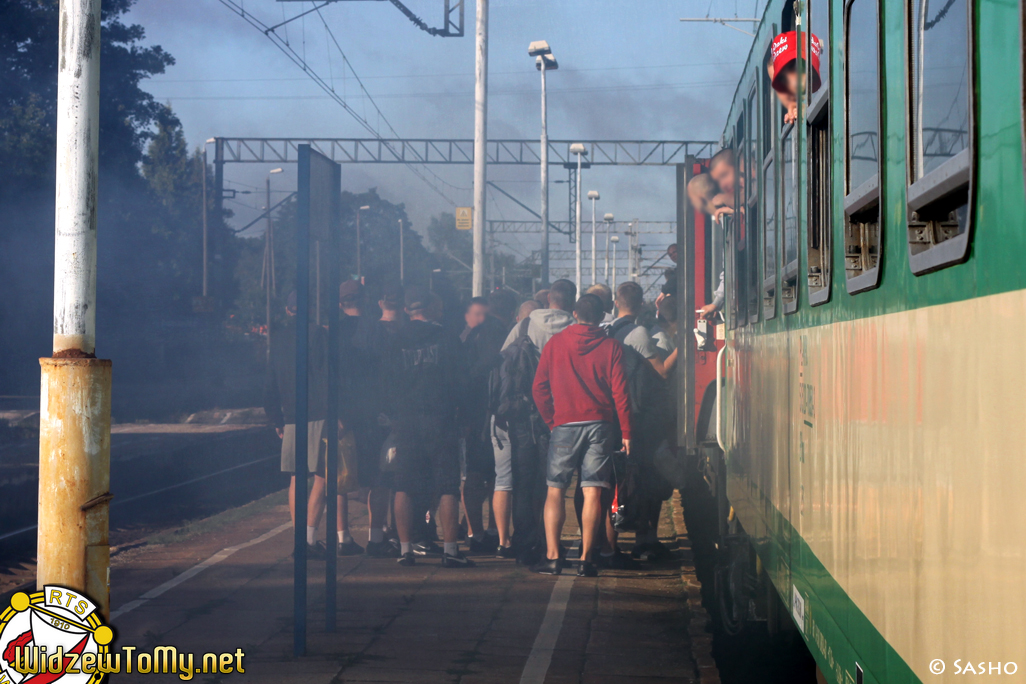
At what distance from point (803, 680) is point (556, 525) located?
2.33 metres

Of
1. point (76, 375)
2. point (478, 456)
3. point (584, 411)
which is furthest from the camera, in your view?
point (478, 456)

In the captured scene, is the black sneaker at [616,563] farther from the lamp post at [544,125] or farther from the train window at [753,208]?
the lamp post at [544,125]

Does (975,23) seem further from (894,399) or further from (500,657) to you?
(500,657)

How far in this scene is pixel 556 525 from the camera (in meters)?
7.34

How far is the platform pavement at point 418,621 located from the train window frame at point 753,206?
178 centimetres

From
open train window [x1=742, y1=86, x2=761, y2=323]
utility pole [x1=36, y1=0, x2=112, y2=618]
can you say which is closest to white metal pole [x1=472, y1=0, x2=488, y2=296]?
open train window [x1=742, y1=86, x2=761, y2=323]

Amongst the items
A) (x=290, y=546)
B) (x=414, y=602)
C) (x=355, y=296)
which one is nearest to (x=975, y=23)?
(x=414, y=602)

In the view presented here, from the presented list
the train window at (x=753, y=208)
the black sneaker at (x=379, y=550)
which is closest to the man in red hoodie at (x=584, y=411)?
the black sneaker at (x=379, y=550)

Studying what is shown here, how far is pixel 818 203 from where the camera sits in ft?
9.95

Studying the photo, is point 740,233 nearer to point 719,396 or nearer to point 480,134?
point 719,396

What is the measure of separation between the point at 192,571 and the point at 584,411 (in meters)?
2.78

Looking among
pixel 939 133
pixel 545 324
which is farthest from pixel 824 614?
pixel 545 324

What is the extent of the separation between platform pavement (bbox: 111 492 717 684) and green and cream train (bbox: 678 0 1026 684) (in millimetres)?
1782

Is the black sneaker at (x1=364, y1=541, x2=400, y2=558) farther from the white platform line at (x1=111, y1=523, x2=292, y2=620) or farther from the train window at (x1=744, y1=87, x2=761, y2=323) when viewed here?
the train window at (x1=744, y1=87, x2=761, y2=323)
